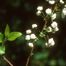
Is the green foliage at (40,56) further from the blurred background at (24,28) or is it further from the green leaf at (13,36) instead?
the green leaf at (13,36)

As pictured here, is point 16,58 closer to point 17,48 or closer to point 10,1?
point 17,48

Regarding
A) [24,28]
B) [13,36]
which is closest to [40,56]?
[24,28]

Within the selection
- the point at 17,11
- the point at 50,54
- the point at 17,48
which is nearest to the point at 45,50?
the point at 50,54

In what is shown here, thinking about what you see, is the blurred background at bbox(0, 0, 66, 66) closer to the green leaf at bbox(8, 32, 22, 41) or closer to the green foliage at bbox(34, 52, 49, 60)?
the green foliage at bbox(34, 52, 49, 60)

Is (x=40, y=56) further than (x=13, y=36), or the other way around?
(x=40, y=56)

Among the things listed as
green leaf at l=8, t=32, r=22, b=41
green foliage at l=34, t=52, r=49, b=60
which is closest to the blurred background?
green foliage at l=34, t=52, r=49, b=60

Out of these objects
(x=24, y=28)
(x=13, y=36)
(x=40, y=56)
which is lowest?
(x=40, y=56)

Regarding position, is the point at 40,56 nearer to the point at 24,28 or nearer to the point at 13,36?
the point at 24,28

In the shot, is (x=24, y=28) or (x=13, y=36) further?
(x=24, y=28)

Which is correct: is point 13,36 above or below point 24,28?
above
